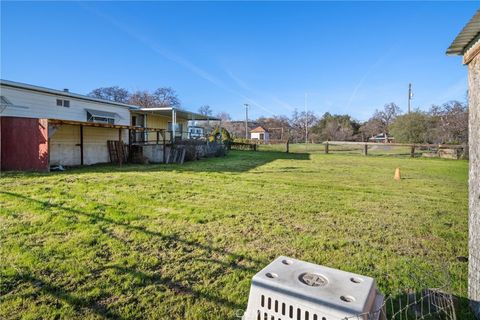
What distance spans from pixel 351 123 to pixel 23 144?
39.1 metres

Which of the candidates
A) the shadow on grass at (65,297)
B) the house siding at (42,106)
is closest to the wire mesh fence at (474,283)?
the shadow on grass at (65,297)

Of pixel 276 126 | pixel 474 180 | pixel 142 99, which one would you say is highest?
pixel 142 99

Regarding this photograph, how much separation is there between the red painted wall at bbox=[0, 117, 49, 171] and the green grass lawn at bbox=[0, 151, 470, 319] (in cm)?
319

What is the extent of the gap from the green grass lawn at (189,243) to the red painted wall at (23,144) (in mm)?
3186

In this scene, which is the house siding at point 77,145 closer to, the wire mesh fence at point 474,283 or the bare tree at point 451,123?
the wire mesh fence at point 474,283

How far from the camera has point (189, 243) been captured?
10.4ft

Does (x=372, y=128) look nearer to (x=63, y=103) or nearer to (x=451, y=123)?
(x=451, y=123)

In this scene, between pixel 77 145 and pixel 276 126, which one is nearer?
pixel 77 145

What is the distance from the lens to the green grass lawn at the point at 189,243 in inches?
82.8

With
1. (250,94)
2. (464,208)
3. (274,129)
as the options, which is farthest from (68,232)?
(274,129)

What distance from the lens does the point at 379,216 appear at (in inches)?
175

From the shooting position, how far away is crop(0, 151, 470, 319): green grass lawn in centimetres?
210

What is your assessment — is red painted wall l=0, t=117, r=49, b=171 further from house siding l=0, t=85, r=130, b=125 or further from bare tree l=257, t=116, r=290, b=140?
bare tree l=257, t=116, r=290, b=140

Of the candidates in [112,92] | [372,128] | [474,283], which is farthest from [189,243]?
[112,92]
